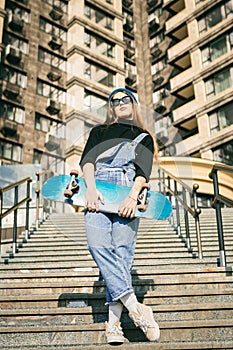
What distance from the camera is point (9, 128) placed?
26.3m

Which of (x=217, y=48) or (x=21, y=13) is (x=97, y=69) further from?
(x=217, y=48)

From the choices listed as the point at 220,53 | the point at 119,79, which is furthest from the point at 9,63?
the point at 220,53

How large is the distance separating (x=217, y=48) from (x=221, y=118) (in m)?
4.72

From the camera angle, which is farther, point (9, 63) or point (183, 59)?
point (183, 59)

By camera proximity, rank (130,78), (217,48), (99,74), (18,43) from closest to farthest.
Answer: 1. (217,48)
2. (18,43)
3. (99,74)
4. (130,78)

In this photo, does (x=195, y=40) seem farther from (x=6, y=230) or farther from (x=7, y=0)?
(x=6, y=230)

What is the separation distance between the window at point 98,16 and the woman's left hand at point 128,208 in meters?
30.1

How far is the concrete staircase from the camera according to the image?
3.36 m

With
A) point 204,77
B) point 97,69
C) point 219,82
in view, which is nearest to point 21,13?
point 97,69

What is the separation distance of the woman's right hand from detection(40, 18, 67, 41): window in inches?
1172

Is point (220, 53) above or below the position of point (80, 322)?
above

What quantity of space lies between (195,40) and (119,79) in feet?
20.1

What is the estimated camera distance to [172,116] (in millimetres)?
30234

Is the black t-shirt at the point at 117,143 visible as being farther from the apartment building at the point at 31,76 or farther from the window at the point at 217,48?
the window at the point at 217,48
